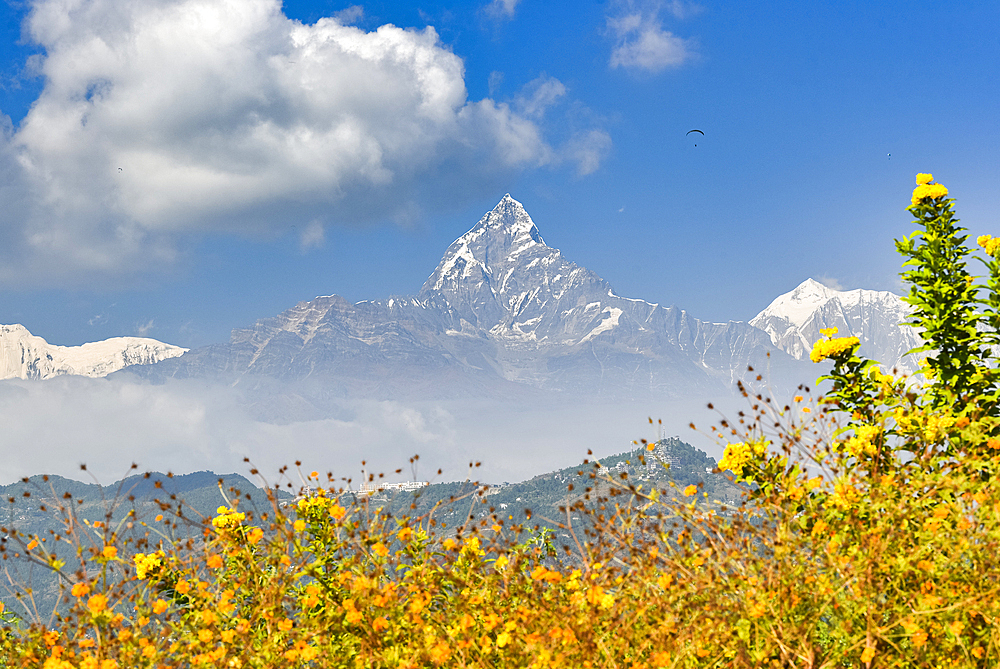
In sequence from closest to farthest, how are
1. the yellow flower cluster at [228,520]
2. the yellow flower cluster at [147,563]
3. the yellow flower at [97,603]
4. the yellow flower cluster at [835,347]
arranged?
the yellow flower at [97,603] → the yellow flower cluster at [147,563] → the yellow flower cluster at [228,520] → the yellow flower cluster at [835,347]

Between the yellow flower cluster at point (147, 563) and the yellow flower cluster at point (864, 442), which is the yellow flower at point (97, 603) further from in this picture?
the yellow flower cluster at point (864, 442)

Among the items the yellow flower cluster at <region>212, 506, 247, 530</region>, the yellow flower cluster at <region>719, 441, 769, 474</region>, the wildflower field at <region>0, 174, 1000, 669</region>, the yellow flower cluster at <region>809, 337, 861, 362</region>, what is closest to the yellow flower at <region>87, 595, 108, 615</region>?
the wildflower field at <region>0, 174, 1000, 669</region>

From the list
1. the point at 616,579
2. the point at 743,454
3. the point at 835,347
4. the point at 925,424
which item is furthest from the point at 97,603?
the point at 835,347

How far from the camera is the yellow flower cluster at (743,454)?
274 inches

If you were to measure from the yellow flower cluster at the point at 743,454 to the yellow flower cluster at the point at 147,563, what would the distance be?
6252 mm

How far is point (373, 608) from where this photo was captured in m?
5.37

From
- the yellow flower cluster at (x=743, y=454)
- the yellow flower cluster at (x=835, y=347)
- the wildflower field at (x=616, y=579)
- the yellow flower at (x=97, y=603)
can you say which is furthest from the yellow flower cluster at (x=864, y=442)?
the yellow flower at (x=97, y=603)

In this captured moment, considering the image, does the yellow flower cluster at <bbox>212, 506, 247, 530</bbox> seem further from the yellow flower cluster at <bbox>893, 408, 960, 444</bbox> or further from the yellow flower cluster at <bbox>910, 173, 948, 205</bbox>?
the yellow flower cluster at <bbox>910, 173, 948, 205</bbox>

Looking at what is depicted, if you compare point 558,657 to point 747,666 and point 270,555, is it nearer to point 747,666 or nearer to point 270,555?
point 747,666

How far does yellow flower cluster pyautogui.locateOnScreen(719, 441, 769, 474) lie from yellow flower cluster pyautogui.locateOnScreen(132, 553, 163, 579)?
20.5ft

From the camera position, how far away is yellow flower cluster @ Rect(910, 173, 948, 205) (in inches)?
365

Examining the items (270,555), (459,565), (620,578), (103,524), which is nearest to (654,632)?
(620,578)

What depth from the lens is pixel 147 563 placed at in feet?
22.9

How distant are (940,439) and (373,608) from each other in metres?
5.67
